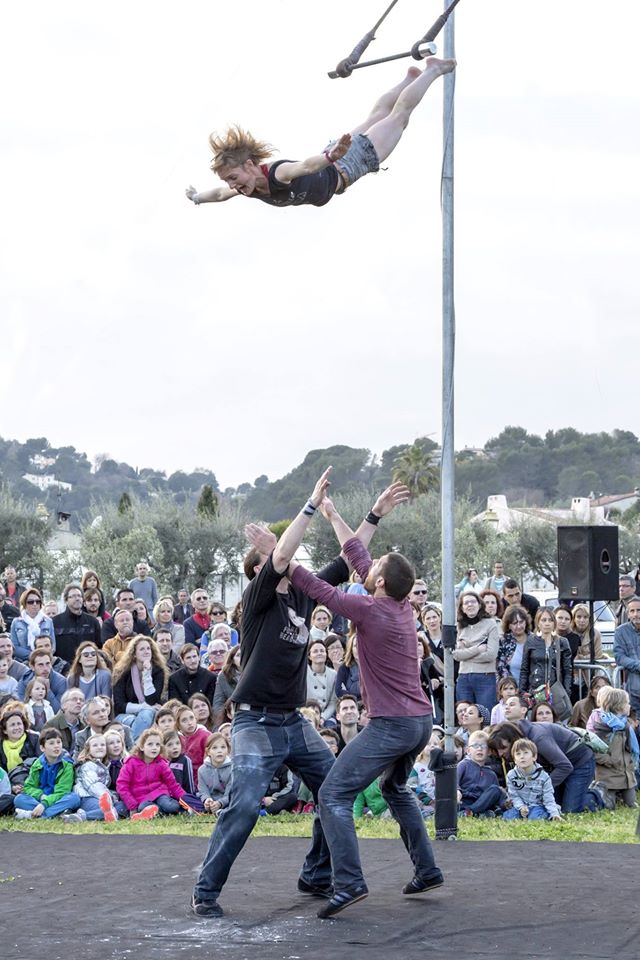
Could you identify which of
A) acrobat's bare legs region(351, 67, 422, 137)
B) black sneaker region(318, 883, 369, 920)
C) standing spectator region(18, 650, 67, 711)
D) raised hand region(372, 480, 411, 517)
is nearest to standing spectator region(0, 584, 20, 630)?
standing spectator region(18, 650, 67, 711)

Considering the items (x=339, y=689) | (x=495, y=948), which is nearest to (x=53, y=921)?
(x=495, y=948)

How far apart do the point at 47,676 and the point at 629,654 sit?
205 inches

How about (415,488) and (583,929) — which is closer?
(583,929)

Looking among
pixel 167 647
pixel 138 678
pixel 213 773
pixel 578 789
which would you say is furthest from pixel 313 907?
pixel 167 647

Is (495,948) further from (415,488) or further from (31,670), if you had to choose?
(415,488)

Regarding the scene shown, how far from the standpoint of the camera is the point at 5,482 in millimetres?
45719

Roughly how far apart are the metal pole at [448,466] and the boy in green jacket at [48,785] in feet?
10.3

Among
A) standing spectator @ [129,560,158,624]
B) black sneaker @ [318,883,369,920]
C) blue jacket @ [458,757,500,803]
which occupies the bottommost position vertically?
black sneaker @ [318,883,369,920]

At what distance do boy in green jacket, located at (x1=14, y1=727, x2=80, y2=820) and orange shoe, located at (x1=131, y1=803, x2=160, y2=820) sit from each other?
486mm

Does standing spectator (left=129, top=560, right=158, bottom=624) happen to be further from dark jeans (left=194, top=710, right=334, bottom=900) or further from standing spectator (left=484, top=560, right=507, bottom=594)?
dark jeans (left=194, top=710, right=334, bottom=900)

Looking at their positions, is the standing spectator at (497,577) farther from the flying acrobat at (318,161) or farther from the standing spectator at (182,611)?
the flying acrobat at (318,161)

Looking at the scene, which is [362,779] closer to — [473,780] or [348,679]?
[473,780]

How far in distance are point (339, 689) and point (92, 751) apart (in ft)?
7.77

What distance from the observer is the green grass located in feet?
32.4
